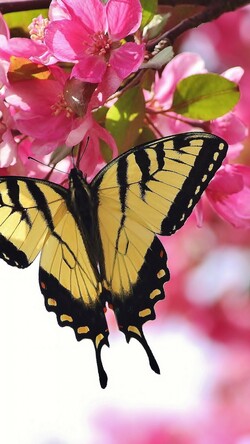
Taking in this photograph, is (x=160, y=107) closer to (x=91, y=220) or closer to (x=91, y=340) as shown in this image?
(x=91, y=220)

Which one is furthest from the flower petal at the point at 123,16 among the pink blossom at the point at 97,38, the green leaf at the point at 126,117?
the green leaf at the point at 126,117

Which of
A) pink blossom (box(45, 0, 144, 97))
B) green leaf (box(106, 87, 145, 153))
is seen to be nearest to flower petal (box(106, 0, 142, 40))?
pink blossom (box(45, 0, 144, 97))

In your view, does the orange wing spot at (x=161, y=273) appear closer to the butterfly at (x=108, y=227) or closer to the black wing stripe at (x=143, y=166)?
the butterfly at (x=108, y=227)

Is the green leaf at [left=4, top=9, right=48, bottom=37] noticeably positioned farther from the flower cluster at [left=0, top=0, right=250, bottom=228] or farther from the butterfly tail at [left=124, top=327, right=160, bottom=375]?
the butterfly tail at [left=124, top=327, right=160, bottom=375]

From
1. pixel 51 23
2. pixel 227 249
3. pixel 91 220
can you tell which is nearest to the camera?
pixel 51 23

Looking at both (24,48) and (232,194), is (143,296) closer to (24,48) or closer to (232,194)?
(232,194)

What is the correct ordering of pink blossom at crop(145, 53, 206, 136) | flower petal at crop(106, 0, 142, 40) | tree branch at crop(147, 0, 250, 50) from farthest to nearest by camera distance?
pink blossom at crop(145, 53, 206, 136) → tree branch at crop(147, 0, 250, 50) → flower petal at crop(106, 0, 142, 40)

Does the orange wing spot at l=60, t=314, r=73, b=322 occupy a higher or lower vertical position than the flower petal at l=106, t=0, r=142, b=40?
lower

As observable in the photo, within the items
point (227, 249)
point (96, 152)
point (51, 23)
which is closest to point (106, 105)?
point (96, 152)
